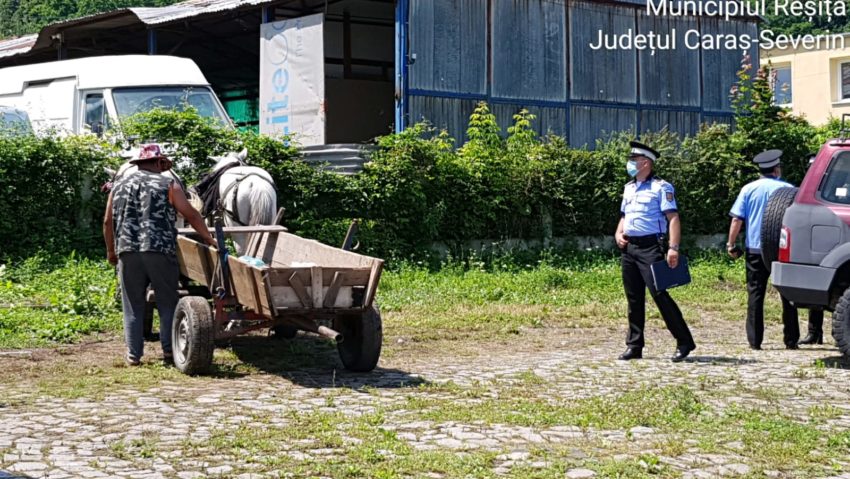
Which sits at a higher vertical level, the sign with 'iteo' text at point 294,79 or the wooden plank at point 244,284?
the sign with 'iteo' text at point 294,79

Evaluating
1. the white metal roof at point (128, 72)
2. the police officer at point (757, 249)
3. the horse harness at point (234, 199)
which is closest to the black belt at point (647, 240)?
the police officer at point (757, 249)

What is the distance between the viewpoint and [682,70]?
24.9 m

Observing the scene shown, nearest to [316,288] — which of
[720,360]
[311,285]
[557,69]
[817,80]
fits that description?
[311,285]

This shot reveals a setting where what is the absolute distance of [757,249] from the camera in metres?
11.3

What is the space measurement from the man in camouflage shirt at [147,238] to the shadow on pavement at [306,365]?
0.75 m

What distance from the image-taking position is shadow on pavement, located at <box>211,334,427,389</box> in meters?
9.05

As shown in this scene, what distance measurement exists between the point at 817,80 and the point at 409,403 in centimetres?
3421

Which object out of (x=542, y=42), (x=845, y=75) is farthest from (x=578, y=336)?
(x=845, y=75)

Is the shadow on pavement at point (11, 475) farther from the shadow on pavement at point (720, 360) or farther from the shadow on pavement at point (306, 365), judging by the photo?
the shadow on pavement at point (720, 360)

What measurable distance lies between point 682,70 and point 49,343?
17.4 meters

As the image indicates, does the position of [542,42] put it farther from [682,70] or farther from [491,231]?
[491,231]

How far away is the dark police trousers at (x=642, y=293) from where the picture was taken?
10320 mm

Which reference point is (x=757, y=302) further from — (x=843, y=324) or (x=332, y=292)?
(x=332, y=292)

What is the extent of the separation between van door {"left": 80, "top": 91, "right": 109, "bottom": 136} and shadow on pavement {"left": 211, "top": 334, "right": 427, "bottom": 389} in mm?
7338
